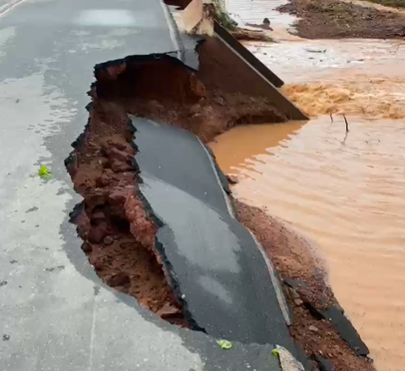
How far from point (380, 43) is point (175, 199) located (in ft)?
46.0

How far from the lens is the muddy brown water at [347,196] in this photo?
4.96m

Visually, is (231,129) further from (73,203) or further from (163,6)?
(73,203)

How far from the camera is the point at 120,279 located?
146 inches

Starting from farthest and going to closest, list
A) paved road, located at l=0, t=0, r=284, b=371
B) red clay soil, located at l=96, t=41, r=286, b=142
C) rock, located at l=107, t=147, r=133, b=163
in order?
1. red clay soil, located at l=96, t=41, r=286, b=142
2. rock, located at l=107, t=147, r=133, b=163
3. paved road, located at l=0, t=0, r=284, b=371

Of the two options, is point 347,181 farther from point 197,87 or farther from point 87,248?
point 87,248

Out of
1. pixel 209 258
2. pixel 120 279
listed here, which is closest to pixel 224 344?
pixel 120 279

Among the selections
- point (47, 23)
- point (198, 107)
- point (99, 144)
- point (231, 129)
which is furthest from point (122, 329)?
point (47, 23)

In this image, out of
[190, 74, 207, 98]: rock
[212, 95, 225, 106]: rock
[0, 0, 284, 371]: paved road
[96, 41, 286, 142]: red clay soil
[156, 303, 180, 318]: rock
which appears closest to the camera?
[0, 0, 284, 371]: paved road

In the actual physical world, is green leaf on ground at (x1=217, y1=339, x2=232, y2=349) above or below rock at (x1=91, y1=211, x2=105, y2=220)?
above

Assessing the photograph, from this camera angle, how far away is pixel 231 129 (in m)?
8.82

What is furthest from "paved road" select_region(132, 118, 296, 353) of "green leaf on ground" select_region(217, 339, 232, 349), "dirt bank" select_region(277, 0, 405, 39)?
"dirt bank" select_region(277, 0, 405, 39)

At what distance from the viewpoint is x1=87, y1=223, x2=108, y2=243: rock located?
4.05 m

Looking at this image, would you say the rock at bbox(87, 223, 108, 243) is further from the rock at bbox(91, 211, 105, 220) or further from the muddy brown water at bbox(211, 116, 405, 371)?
the muddy brown water at bbox(211, 116, 405, 371)

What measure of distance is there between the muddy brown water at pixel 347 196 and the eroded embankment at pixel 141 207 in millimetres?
283
